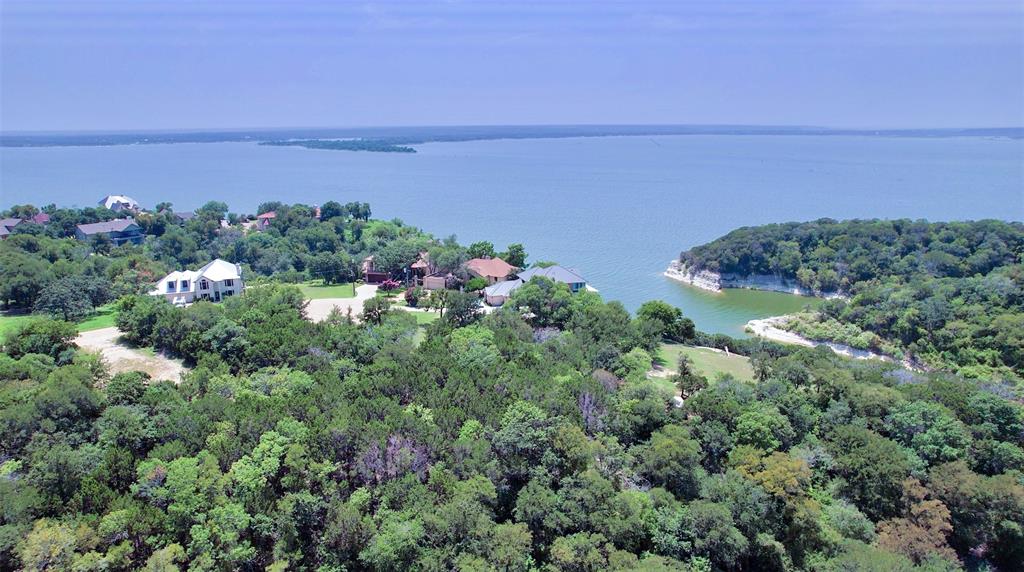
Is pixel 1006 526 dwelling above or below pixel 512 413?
below

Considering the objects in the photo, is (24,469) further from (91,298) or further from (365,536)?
(91,298)

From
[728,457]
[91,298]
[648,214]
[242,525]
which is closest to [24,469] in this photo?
[242,525]

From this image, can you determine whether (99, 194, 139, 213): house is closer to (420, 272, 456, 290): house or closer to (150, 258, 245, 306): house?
(150, 258, 245, 306): house


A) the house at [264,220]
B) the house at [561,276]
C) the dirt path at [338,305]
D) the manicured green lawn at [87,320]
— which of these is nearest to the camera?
the manicured green lawn at [87,320]

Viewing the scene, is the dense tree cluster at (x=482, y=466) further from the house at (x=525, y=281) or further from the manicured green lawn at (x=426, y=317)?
the house at (x=525, y=281)

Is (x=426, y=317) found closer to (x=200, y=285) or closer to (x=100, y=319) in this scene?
(x=200, y=285)

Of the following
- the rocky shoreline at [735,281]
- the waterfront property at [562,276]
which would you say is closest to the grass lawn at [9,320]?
the waterfront property at [562,276]
